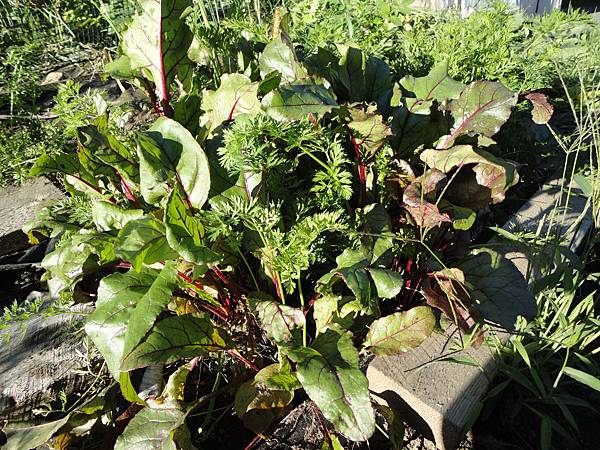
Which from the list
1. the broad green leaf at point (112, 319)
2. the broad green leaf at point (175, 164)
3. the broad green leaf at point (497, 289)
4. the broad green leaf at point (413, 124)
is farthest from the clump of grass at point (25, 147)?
the broad green leaf at point (497, 289)

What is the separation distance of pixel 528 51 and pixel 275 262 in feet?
6.46

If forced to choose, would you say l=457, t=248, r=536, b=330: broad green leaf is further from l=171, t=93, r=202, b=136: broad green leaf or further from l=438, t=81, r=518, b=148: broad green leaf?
l=171, t=93, r=202, b=136: broad green leaf

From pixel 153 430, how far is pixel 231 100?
38.9 inches

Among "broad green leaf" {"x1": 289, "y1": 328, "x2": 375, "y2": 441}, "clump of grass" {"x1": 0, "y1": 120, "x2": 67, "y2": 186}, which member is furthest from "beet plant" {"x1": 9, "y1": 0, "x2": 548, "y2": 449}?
"clump of grass" {"x1": 0, "y1": 120, "x2": 67, "y2": 186}

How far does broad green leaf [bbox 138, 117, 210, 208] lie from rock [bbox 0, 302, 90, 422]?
614 mm

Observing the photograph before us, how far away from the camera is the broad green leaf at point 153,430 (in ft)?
4.19

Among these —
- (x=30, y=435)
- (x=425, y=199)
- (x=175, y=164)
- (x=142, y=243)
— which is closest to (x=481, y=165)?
(x=425, y=199)

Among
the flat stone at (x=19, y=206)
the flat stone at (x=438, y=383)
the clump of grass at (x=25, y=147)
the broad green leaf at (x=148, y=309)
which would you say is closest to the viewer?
the broad green leaf at (x=148, y=309)

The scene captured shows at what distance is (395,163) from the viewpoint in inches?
64.9

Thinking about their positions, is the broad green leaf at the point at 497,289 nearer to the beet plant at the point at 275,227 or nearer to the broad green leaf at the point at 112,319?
the beet plant at the point at 275,227

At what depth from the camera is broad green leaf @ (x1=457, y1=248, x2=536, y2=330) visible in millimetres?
1346

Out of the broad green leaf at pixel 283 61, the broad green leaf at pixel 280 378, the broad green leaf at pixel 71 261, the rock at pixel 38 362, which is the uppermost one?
the broad green leaf at pixel 283 61

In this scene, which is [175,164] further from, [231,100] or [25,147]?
[25,147]

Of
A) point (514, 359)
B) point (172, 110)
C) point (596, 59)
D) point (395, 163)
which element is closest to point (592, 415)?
point (514, 359)
